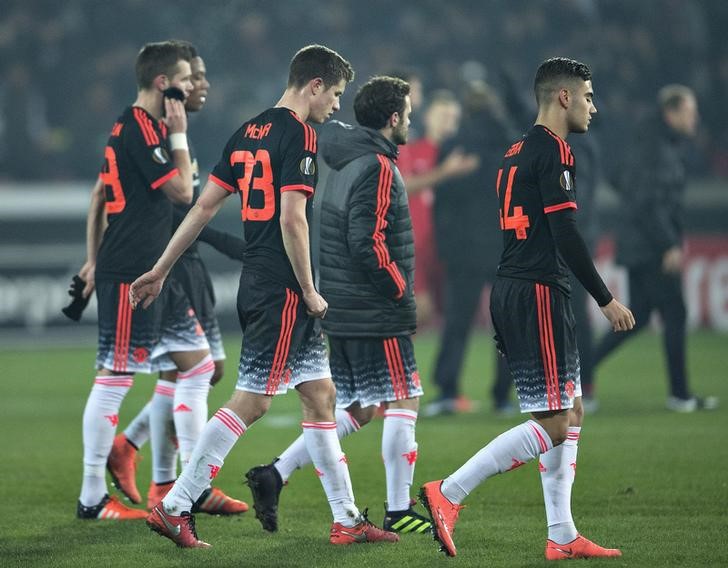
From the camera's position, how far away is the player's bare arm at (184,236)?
17.1 feet

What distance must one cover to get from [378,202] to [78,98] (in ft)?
45.2

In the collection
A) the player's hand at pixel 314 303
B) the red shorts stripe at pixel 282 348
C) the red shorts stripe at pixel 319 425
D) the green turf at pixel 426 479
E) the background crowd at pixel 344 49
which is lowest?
the green turf at pixel 426 479

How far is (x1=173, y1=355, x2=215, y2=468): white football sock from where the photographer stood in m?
6.18

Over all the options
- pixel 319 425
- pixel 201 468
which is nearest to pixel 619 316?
pixel 319 425

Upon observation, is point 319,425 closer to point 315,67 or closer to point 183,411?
point 183,411

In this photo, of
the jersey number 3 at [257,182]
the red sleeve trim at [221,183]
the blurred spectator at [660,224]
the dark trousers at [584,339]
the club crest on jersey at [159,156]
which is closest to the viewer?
the jersey number 3 at [257,182]

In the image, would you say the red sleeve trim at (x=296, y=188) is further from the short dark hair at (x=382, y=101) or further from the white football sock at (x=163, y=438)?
the white football sock at (x=163, y=438)

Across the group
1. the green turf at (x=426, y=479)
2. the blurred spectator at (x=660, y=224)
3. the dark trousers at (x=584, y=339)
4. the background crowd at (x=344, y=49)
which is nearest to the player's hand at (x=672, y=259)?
the blurred spectator at (x=660, y=224)

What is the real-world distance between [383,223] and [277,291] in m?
0.70

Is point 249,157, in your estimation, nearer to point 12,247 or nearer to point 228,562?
point 228,562

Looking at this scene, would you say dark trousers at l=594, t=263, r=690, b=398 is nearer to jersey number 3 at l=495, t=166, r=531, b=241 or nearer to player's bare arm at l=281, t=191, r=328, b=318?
jersey number 3 at l=495, t=166, r=531, b=241

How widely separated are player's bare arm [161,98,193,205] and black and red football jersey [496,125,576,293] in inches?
64.1

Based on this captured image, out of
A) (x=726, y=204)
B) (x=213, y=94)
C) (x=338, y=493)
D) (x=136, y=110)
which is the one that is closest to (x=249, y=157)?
(x=136, y=110)

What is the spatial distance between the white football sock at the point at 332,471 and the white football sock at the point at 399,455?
0.30 meters
